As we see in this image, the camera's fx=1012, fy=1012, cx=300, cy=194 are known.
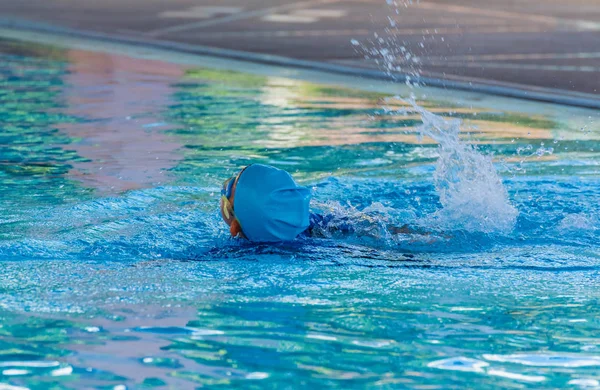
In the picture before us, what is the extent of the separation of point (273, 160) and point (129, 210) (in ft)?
5.80

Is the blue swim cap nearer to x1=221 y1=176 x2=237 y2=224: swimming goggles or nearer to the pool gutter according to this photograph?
x1=221 y1=176 x2=237 y2=224: swimming goggles

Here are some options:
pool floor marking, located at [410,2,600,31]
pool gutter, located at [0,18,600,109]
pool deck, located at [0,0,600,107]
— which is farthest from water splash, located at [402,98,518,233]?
pool floor marking, located at [410,2,600,31]

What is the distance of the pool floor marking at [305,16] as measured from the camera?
57.9 ft

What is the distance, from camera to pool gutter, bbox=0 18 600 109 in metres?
10.3

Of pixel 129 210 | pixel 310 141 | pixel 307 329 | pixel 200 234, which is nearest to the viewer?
pixel 307 329

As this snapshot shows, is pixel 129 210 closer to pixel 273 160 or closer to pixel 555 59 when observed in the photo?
pixel 273 160

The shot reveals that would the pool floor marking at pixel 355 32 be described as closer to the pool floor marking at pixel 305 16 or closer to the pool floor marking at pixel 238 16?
the pool floor marking at pixel 238 16

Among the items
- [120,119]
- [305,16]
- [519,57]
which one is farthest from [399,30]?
[120,119]

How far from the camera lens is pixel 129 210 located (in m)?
5.86

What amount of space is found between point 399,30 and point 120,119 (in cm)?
767

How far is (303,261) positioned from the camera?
4.70 m

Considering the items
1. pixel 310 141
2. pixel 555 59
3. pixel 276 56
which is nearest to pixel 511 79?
pixel 555 59

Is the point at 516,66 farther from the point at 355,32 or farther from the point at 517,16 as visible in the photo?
the point at 517,16

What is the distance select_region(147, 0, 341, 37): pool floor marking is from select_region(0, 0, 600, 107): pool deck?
0.02 meters
